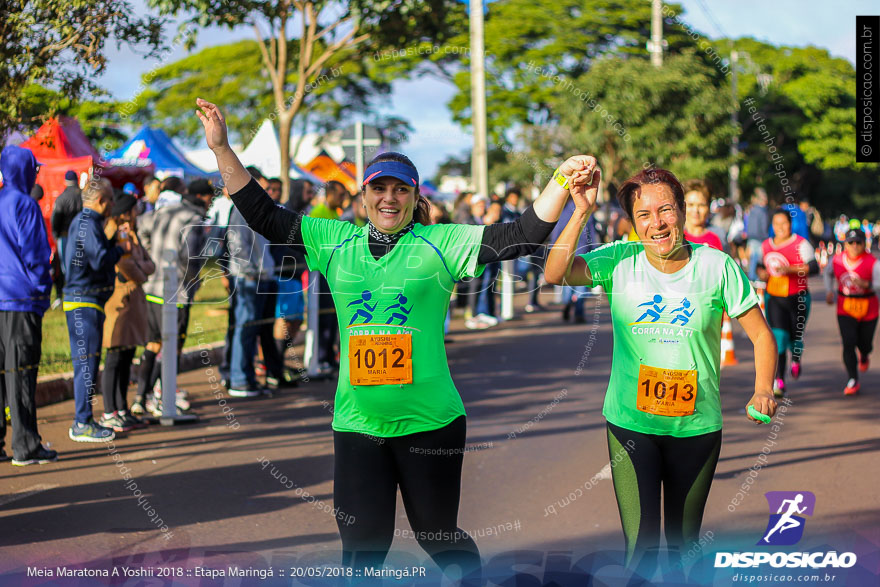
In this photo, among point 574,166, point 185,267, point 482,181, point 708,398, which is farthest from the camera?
point 482,181

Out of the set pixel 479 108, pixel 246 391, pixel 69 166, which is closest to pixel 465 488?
pixel 246 391

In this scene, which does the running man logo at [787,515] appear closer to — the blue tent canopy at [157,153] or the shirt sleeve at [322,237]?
the shirt sleeve at [322,237]

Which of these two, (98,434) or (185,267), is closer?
(98,434)

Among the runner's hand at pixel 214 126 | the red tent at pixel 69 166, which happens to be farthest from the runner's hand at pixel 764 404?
the red tent at pixel 69 166

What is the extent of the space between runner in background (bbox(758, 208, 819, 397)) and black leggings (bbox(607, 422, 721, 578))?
5.27 meters

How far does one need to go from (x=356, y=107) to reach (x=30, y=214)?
1087 inches

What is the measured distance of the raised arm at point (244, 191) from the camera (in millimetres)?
3404

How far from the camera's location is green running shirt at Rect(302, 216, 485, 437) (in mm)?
3391

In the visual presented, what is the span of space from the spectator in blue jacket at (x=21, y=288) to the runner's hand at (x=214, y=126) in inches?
134

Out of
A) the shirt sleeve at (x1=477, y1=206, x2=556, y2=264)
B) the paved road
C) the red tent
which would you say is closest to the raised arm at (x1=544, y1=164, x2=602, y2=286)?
the shirt sleeve at (x1=477, y1=206, x2=556, y2=264)

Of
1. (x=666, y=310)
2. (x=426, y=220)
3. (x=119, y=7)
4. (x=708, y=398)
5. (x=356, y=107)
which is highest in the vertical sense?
(x=356, y=107)

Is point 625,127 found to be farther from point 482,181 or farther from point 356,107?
point 356,107

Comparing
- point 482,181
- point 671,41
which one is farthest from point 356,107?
point 482,181

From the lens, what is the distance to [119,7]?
24.2 ft
